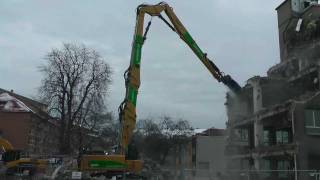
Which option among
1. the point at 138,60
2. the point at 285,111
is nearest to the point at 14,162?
the point at 138,60

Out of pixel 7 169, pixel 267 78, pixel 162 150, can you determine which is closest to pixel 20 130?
pixel 162 150

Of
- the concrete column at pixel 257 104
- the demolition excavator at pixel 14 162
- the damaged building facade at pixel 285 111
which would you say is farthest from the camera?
the concrete column at pixel 257 104

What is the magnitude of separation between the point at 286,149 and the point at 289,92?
37.1 feet

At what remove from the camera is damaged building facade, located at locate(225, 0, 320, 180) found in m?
40.7

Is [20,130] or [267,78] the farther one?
[20,130]

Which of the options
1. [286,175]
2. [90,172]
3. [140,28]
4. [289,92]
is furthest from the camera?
[289,92]

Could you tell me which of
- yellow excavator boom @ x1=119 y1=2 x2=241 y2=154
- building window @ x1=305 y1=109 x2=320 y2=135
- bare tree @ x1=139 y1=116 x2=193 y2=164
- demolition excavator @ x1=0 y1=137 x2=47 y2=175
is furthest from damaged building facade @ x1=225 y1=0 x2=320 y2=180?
bare tree @ x1=139 y1=116 x2=193 y2=164

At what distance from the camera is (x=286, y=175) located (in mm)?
38125

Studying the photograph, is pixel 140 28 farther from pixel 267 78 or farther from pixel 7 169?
pixel 267 78

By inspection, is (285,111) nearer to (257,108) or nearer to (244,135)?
(257,108)

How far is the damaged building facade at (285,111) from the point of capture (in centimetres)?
4069

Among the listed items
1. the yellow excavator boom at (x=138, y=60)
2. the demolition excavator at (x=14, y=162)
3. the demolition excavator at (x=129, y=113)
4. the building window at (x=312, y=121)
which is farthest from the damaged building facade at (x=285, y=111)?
the demolition excavator at (x=14, y=162)

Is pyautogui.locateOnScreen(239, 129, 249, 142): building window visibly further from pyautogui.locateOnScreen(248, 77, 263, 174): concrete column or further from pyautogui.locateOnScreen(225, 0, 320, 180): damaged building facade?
pyautogui.locateOnScreen(248, 77, 263, 174): concrete column

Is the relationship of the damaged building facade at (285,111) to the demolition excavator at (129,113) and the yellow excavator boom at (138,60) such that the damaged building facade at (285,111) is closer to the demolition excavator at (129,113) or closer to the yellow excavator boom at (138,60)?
the yellow excavator boom at (138,60)
